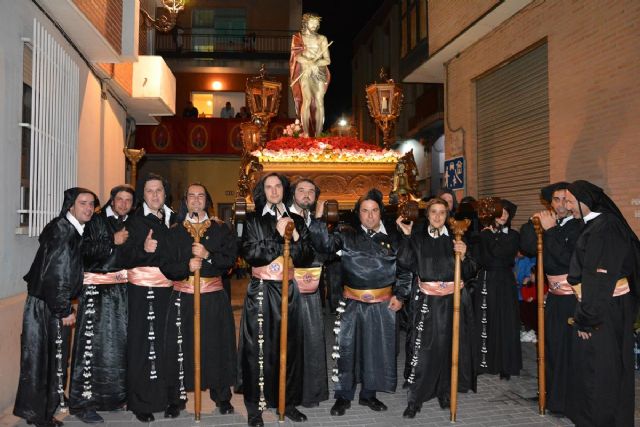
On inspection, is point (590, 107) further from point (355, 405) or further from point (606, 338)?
point (355, 405)

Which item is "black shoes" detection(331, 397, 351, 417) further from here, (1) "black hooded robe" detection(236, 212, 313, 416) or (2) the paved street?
(1) "black hooded robe" detection(236, 212, 313, 416)

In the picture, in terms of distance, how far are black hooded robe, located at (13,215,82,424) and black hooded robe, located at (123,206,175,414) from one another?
0.47 meters

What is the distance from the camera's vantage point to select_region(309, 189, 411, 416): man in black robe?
4.97 meters

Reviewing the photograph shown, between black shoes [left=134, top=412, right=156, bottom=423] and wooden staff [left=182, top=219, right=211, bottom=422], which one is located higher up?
wooden staff [left=182, top=219, right=211, bottom=422]

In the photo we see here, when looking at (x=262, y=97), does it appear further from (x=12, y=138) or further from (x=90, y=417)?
(x=90, y=417)

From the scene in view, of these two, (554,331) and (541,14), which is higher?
(541,14)

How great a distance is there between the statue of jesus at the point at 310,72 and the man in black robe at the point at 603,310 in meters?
6.54

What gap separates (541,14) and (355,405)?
22.8 feet

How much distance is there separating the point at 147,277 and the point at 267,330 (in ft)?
3.82

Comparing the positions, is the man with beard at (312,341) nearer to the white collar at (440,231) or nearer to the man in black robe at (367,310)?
the man in black robe at (367,310)

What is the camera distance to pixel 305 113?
10445 millimetres

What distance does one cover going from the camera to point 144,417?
471 cm

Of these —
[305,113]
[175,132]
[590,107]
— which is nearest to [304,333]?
[590,107]

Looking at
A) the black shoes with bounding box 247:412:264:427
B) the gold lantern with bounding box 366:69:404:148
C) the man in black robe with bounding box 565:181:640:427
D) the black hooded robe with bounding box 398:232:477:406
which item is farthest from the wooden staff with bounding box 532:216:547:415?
the gold lantern with bounding box 366:69:404:148
